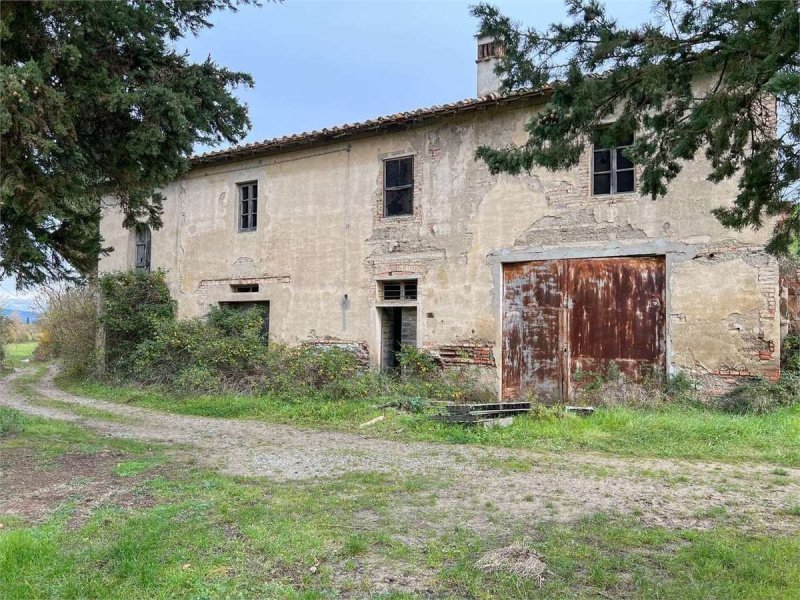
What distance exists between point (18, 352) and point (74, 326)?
11.1 m

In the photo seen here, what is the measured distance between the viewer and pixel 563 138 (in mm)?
4441

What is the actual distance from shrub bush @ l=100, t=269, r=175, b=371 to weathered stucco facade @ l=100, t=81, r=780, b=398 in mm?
430

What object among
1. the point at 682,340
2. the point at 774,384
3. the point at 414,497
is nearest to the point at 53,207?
the point at 414,497

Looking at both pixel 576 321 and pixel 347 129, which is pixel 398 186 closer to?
pixel 347 129

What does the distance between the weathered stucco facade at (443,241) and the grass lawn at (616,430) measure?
1.61 metres

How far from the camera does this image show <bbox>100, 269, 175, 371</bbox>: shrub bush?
14.9 m

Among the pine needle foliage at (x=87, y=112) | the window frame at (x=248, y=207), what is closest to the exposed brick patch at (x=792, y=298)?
the pine needle foliage at (x=87, y=112)

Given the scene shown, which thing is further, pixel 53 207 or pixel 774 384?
pixel 774 384

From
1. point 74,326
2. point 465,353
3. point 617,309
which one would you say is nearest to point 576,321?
point 617,309

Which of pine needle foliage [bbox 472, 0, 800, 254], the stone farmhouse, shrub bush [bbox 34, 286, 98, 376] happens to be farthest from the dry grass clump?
shrub bush [bbox 34, 286, 98, 376]

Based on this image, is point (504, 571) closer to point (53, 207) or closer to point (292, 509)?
point (292, 509)

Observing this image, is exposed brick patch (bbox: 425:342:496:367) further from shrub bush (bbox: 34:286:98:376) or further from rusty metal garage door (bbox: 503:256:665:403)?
shrub bush (bbox: 34:286:98:376)

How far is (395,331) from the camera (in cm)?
1275

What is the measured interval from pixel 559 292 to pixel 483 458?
4.68 metres
